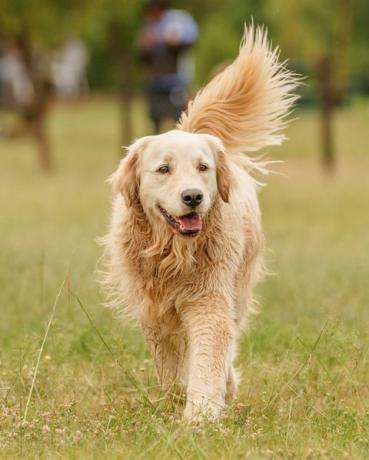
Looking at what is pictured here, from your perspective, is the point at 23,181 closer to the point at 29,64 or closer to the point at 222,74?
the point at 29,64

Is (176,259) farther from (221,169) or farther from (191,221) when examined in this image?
(221,169)

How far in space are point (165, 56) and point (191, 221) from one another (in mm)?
12736

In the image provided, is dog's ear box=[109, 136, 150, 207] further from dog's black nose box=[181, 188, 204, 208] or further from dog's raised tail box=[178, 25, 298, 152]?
dog's raised tail box=[178, 25, 298, 152]

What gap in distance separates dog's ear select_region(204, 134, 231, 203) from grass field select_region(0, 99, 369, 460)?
818 mm

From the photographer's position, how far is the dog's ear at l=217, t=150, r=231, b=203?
5.86m

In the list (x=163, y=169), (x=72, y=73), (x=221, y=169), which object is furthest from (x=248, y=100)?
(x=72, y=73)

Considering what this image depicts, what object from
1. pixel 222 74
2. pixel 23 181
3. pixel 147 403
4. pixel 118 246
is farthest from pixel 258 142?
pixel 23 181

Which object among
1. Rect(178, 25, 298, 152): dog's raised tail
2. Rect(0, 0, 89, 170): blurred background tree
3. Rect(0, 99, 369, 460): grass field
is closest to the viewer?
Rect(0, 99, 369, 460): grass field

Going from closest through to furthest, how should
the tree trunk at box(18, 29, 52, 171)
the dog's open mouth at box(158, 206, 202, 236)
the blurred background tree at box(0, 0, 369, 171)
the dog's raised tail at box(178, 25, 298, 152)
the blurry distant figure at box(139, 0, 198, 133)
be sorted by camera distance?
the dog's open mouth at box(158, 206, 202, 236)
the dog's raised tail at box(178, 25, 298, 152)
the blurry distant figure at box(139, 0, 198, 133)
the blurred background tree at box(0, 0, 369, 171)
the tree trunk at box(18, 29, 52, 171)

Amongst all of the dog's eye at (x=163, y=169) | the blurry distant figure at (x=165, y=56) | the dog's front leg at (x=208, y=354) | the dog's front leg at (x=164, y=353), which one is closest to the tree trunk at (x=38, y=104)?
Result: the blurry distant figure at (x=165, y=56)

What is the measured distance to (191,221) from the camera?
5539 mm

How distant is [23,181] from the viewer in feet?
76.4

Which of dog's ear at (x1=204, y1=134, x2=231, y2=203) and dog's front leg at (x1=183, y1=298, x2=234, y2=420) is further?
dog's ear at (x1=204, y1=134, x2=231, y2=203)

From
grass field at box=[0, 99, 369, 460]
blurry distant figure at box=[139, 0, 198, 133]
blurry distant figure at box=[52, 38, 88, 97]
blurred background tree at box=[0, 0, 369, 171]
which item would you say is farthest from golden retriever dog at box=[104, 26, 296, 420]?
blurry distant figure at box=[52, 38, 88, 97]
